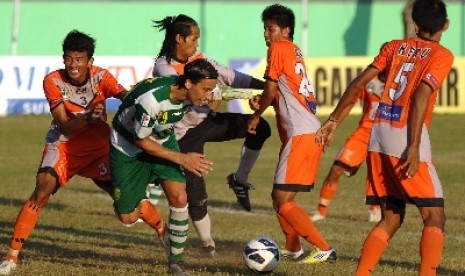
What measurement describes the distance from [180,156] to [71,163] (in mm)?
1638

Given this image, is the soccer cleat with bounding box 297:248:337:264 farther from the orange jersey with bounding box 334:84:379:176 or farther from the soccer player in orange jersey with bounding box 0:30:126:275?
the orange jersey with bounding box 334:84:379:176

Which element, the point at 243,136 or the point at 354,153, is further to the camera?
the point at 354,153

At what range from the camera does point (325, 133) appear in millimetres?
9961

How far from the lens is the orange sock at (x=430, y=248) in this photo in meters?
8.92

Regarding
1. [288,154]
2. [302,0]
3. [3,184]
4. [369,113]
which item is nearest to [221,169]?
[3,184]

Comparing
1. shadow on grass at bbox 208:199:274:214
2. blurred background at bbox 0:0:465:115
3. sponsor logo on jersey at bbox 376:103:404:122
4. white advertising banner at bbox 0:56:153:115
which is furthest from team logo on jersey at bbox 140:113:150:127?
blurred background at bbox 0:0:465:115

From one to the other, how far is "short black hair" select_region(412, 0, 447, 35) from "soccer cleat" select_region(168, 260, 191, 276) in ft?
9.50

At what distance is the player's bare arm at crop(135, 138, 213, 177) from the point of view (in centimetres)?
999

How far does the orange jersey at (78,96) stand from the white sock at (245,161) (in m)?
1.75

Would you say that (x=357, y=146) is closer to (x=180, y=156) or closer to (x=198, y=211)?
(x=198, y=211)

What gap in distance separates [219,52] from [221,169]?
19567 mm

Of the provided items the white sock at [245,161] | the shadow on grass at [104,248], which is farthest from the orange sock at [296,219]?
the white sock at [245,161]

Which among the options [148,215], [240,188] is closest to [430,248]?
[148,215]

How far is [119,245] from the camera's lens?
12664 millimetres
